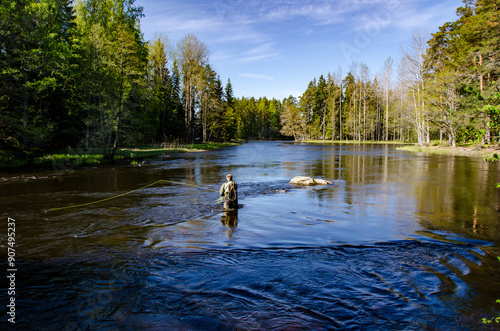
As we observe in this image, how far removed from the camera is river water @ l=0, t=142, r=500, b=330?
521 cm

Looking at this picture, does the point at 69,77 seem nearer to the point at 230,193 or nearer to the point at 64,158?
the point at 64,158

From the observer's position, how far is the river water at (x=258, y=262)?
5.21m

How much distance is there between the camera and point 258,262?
287 inches

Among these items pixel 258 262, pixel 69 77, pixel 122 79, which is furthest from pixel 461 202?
pixel 69 77

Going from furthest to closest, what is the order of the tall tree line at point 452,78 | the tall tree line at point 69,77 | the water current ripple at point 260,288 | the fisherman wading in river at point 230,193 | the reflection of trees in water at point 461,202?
the tall tree line at point 452,78, the tall tree line at point 69,77, the fisherman wading in river at point 230,193, the reflection of trees in water at point 461,202, the water current ripple at point 260,288

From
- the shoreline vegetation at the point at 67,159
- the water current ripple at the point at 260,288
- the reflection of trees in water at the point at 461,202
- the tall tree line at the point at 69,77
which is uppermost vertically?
the tall tree line at the point at 69,77

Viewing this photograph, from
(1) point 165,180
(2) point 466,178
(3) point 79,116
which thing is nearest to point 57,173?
(1) point 165,180

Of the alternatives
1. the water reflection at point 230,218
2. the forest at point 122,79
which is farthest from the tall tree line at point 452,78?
the water reflection at point 230,218

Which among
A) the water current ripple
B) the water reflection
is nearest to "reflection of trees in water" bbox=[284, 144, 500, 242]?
the water current ripple

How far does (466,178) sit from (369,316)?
1891 centimetres

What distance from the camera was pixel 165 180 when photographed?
2003 centimetres

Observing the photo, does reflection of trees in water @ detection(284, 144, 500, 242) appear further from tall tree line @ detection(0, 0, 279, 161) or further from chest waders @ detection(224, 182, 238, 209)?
tall tree line @ detection(0, 0, 279, 161)

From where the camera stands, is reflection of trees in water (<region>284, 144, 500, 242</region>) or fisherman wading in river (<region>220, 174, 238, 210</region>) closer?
reflection of trees in water (<region>284, 144, 500, 242</region>)

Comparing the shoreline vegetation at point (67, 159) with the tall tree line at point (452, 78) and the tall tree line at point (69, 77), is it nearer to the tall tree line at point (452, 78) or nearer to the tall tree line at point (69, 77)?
the tall tree line at point (69, 77)
